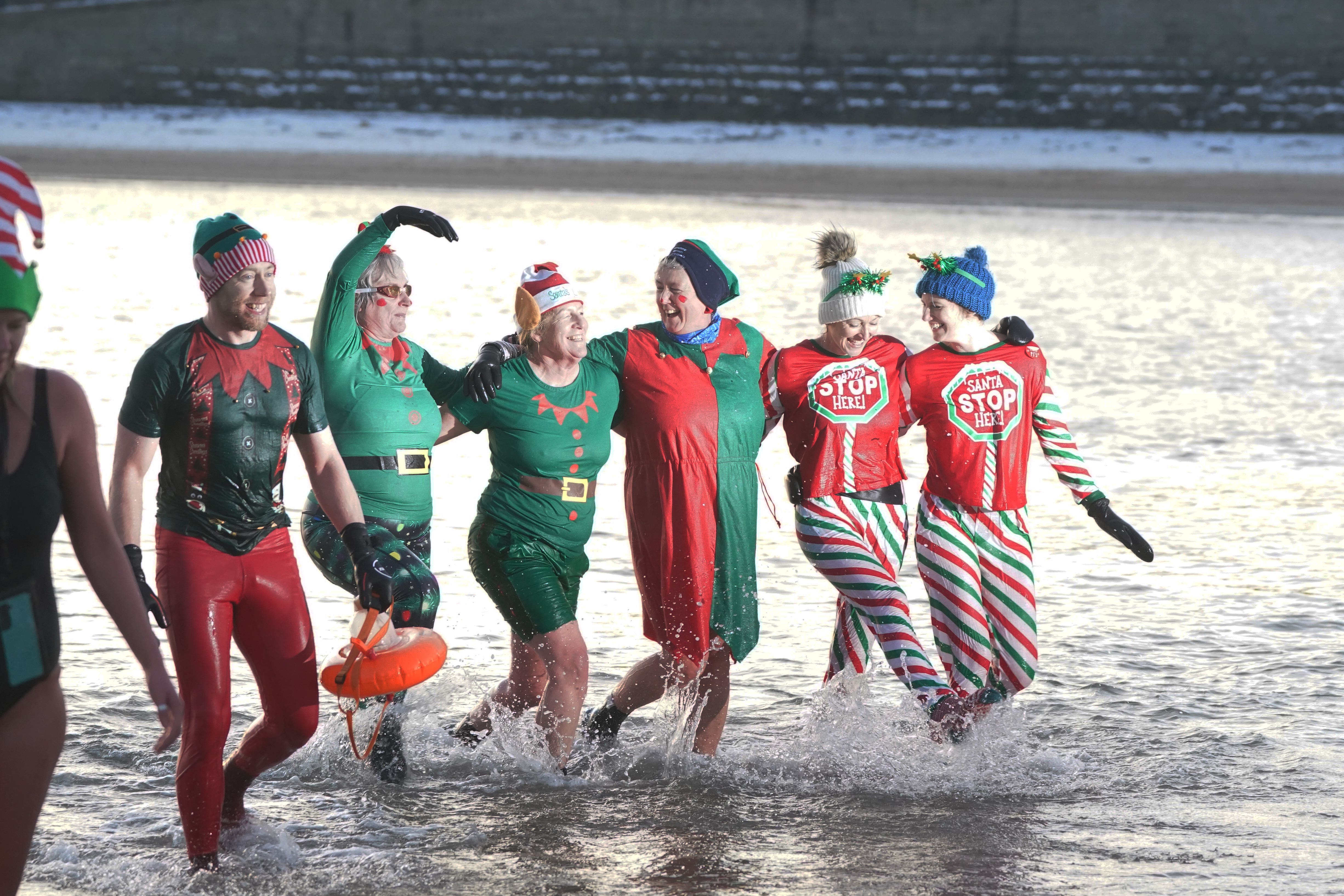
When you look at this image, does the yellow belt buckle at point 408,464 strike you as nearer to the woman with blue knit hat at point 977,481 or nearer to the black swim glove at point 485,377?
the black swim glove at point 485,377

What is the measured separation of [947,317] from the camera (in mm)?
5664

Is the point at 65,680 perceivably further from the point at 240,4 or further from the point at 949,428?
the point at 240,4

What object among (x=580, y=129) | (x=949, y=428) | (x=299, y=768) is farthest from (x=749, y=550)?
(x=580, y=129)

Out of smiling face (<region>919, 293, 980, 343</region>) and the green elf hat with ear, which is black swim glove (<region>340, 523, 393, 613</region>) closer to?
the green elf hat with ear

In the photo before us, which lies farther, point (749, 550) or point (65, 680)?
point (65, 680)

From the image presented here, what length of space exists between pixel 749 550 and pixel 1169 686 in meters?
1.90

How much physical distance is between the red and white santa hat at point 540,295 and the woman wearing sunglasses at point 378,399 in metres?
0.30

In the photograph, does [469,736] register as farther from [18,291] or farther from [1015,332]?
[18,291]

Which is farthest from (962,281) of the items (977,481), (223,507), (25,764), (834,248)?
(25,764)

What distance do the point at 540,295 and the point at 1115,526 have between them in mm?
2114

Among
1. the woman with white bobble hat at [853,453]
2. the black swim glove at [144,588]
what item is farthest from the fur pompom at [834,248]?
the black swim glove at [144,588]

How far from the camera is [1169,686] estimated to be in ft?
20.6

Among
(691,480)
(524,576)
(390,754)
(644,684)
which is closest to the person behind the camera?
(524,576)

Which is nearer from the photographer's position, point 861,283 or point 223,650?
point 223,650
